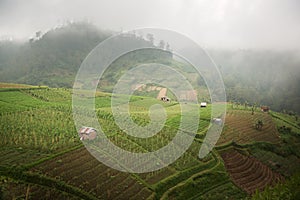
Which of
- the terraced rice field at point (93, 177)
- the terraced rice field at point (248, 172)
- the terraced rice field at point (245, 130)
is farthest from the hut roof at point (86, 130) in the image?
the terraced rice field at point (245, 130)

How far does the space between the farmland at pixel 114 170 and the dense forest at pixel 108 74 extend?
43643mm

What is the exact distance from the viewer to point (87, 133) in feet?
68.9

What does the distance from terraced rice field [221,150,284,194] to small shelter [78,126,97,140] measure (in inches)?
436

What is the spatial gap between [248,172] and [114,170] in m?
11.7

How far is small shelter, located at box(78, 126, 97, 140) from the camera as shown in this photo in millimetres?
20938

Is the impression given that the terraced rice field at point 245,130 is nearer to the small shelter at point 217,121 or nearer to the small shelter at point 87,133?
the small shelter at point 217,121

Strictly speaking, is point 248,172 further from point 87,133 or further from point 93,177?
point 87,133

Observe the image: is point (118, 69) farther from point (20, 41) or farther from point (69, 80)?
point (20, 41)

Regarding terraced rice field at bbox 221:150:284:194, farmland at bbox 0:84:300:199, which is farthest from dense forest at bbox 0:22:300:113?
terraced rice field at bbox 221:150:284:194

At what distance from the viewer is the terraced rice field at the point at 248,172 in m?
21.8

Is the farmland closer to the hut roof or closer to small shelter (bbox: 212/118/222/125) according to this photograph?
the hut roof

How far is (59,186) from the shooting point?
1541 centimetres

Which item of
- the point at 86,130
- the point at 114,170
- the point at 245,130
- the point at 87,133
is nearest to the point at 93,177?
the point at 114,170

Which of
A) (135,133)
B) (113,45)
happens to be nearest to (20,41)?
(113,45)
